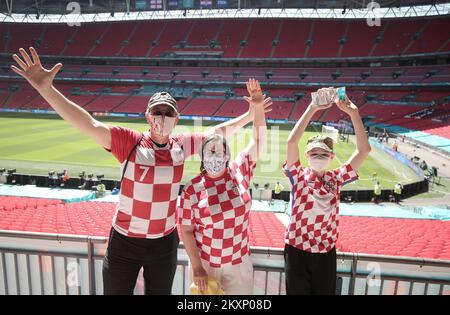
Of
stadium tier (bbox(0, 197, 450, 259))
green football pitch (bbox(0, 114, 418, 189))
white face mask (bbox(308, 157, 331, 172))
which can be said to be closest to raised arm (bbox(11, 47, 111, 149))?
white face mask (bbox(308, 157, 331, 172))

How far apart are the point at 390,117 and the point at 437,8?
55.0 ft

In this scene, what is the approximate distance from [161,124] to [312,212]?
148cm

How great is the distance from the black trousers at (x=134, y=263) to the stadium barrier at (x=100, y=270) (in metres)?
0.37

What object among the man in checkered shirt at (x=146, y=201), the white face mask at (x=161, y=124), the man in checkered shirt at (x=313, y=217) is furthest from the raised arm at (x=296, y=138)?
the white face mask at (x=161, y=124)

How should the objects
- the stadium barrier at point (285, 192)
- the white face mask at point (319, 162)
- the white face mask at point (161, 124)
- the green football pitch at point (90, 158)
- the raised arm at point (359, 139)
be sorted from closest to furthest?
the white face mask at point (161, 124) < the white face mask at point (319, 162) < the raised arm at point (359, 139) < the stadium barrier at point (285, 192) < the green football pitch at point (90, 158)

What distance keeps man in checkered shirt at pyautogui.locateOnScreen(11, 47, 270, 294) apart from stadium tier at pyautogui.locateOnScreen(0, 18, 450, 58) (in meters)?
45.3

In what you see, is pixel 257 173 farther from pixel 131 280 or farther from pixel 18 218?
pixel 131 280

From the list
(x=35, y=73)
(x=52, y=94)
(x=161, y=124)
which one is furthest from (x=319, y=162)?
(x=35, y=73)

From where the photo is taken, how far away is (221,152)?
2.41 m

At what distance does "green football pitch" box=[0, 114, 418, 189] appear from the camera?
55.3 ft

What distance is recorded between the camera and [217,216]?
2371 millimetres

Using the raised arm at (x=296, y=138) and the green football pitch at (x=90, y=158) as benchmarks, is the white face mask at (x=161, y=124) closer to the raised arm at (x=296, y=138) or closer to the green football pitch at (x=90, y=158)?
the raised arm at (x=296, y=138)

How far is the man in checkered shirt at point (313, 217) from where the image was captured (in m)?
2.71

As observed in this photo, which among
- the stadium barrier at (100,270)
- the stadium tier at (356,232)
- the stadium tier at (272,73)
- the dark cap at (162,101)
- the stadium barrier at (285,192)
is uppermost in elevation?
the stadium tier at (272,73)
